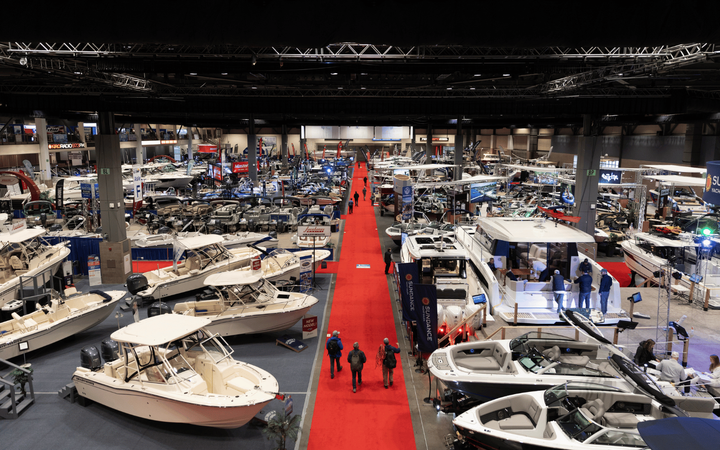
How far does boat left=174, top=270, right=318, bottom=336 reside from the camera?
1105cm

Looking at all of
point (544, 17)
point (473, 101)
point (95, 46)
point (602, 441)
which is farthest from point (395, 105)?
point (544, 17)

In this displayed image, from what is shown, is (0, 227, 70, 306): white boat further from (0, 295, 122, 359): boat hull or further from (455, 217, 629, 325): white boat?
(455, 217, 629, 325): white boat

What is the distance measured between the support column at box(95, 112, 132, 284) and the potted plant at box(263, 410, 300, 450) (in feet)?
36.8

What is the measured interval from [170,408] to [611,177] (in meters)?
22.4

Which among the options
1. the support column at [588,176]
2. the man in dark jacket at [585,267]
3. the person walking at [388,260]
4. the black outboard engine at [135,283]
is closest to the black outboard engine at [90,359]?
the black outboard engine at [135,283]

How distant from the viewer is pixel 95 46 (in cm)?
1063

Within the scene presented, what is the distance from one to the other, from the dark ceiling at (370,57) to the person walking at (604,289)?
17.1ft

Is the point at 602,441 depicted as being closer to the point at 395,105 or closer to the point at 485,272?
the point at 485,272

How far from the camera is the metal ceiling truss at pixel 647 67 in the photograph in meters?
10.5

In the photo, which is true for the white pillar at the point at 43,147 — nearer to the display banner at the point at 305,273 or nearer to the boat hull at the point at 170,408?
the display banner at the point at 305,273

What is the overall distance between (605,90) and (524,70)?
25.8 ft

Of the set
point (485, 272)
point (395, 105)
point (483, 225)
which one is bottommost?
point (485, 272)

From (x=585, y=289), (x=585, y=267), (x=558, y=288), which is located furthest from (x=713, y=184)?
(x=558, y=288)

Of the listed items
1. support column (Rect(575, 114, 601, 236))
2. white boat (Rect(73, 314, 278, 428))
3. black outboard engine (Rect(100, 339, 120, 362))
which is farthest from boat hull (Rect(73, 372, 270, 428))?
support column (Rect(575, 114, 601, 236))
